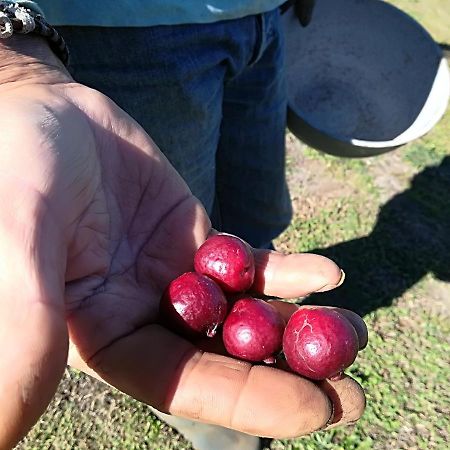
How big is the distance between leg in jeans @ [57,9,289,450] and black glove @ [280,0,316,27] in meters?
0.58

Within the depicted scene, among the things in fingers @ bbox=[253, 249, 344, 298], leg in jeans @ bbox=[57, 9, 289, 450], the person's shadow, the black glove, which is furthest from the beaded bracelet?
the person's shadow

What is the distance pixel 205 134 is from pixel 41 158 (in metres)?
1.14

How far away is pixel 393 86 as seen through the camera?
3.58 metres

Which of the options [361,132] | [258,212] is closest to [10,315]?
[258,212]

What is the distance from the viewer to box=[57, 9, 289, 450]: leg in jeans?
2082 mm

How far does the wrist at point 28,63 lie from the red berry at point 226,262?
0.60 m

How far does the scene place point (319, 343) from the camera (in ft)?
5.32

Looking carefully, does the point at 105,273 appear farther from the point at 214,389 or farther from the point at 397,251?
the point at 397,251

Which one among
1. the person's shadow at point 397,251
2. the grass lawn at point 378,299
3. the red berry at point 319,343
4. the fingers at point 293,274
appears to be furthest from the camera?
the person's shadow at point 397,251

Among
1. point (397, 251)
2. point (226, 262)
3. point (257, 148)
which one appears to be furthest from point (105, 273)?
point (397, 251)

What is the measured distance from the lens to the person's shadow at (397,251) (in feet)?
11.7

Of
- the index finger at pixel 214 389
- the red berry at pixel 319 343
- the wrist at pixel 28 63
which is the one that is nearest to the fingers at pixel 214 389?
the index finger at pixel 214 389

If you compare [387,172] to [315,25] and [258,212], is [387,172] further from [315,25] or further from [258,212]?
[258,212]

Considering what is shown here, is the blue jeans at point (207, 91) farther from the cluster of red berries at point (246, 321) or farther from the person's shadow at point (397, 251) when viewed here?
the person's shadow at point (397, 251)
